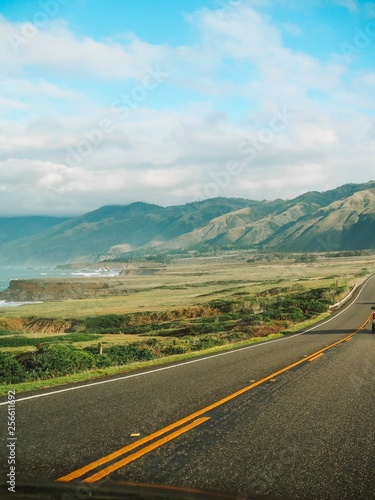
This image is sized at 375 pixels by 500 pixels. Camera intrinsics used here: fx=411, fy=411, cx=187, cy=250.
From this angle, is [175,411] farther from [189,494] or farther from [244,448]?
[189,494]

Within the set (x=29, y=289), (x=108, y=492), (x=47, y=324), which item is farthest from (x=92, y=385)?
(x=29, y=289)

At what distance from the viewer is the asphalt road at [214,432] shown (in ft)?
17.2

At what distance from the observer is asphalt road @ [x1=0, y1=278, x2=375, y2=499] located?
17.2 feet

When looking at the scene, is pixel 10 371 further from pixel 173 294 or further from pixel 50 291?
pixel 50 291

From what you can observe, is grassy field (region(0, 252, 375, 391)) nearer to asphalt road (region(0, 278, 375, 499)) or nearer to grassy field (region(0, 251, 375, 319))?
asphalt road (region(0, 278, 375, 499))

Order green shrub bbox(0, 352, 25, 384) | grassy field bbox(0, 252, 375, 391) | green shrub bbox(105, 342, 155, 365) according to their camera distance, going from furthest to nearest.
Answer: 1. green shrub bbox(105, 342, 155, 365)
2. grassy field bbox(0, 252, 375, 391)
3. green shrub bbox(0, 352, 25, 384)

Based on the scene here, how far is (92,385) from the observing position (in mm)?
10945

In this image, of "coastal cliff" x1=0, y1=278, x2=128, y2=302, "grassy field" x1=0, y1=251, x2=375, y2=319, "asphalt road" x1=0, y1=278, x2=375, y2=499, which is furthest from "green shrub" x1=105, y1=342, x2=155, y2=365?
"coastal cliff" x1=0, y1=278, x2=128, y2=302

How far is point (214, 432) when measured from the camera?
22.5ft

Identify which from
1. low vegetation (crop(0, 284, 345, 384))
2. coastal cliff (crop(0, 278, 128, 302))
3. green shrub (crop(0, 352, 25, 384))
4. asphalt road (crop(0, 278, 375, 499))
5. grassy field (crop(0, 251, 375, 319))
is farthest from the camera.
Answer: coastal cliff (crop(0, 278, 128, 302))

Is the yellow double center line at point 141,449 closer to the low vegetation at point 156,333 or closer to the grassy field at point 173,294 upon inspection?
the low vegetation at point 156,333

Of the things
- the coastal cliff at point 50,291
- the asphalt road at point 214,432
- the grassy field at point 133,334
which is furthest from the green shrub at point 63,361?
the coastal cliff at point 50,291

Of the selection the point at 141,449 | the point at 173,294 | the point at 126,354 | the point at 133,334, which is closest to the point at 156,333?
the point at 133,334

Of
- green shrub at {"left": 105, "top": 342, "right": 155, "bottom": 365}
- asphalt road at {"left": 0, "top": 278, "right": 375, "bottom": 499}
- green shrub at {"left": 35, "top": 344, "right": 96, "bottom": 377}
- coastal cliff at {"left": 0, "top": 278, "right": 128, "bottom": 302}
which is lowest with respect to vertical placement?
coastal cliff at {"left": 0, "top": 278, "right": 128, "bottom": 302}
